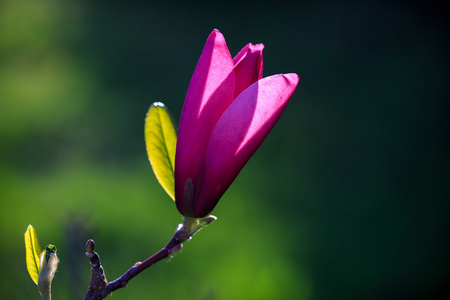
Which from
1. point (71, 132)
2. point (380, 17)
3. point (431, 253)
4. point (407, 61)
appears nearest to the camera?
point (431, 253)

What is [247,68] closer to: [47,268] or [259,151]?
[47,268]

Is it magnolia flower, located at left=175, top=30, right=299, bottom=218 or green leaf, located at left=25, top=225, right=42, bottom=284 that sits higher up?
magnolia flower, located at left=175, top=30, right=299, bottom=218

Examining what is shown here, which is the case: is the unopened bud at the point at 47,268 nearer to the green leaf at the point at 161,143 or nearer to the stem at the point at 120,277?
the stem at the point at 120,277

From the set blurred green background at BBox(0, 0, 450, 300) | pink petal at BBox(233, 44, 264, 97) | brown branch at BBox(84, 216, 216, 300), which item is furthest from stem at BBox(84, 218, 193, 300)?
blurred green background at BBox(0, 0, 450, 300)

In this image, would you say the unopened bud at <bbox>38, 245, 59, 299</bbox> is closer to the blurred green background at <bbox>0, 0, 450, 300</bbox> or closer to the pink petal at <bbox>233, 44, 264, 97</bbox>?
the pink petal at <bbox>233, 44, 264, 97</bbox>

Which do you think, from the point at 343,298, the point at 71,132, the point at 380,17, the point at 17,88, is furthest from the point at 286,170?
the point at 380,17

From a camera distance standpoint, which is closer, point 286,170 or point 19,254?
point 19,254

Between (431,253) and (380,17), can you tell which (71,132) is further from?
(380,17)
